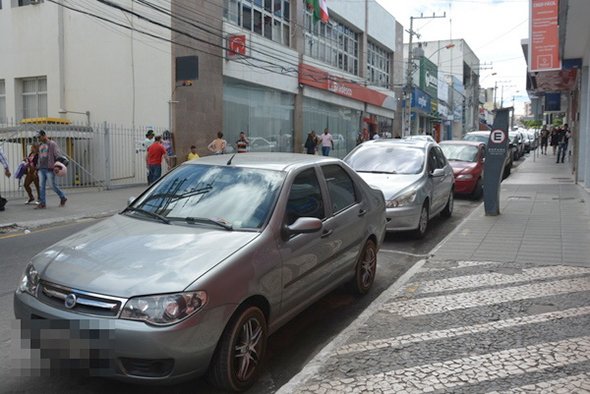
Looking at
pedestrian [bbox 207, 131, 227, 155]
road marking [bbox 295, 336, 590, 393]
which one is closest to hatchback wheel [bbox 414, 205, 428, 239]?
road marking [bbox 295, 336, 590, 393]

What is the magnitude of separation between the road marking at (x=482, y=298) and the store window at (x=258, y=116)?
1665 cm

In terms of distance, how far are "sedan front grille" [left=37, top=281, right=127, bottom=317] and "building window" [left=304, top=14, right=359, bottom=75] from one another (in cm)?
2583

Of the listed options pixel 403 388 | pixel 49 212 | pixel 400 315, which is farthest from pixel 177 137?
pixel 403 388

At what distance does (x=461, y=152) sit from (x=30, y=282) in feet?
43.0

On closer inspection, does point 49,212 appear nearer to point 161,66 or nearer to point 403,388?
point 161,66

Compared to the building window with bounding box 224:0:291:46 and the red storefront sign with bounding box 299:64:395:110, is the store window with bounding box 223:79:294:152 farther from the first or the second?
the building window with bounding box 224:0:291:46

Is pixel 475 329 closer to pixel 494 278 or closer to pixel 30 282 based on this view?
pixel 494 278

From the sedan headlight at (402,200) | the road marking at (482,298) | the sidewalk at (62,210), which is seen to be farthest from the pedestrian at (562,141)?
the road marking at (482,298)

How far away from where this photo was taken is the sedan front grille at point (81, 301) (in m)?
3.15

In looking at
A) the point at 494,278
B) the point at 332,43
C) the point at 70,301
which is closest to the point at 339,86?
the point at 332,43

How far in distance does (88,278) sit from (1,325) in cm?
202

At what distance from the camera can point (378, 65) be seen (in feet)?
131

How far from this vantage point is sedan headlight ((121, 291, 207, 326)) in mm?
3121

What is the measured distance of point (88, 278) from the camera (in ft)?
10.9
